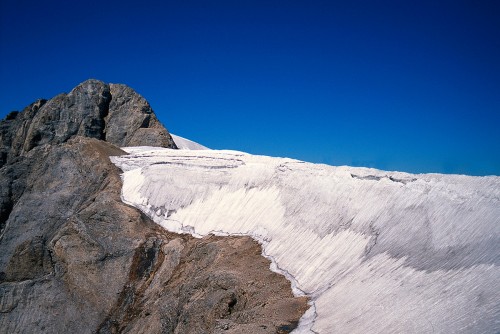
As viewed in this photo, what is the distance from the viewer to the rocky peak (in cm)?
4378

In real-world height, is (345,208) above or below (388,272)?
above

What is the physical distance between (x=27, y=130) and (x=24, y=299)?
27.1m

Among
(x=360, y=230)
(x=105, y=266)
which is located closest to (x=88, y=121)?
(x=105, y=266)

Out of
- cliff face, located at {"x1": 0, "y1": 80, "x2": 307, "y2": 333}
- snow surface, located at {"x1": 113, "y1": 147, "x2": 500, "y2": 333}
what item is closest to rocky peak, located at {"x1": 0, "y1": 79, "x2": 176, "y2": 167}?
cliff face, located at {"x1": 0, "y1": 80, "x2": 307, "y2": 333}

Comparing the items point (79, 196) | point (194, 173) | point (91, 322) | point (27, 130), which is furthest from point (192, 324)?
point (27, 130)

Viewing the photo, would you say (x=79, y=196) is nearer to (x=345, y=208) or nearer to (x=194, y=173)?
(x=194, y=173)

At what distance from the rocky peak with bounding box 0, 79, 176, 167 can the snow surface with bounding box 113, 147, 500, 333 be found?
18188 millimetres

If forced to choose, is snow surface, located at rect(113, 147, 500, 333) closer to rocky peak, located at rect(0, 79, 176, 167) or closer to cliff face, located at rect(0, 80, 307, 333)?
cliff face, located at rect(0, 80, 307, 333)

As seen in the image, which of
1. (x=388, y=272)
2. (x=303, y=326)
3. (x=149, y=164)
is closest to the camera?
(x=303, y=326)

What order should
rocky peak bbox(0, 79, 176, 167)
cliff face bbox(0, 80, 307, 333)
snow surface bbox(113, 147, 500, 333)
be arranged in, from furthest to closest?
rocky peak bbox(0, 79, 176, 167) < cliff face bbox(0, 80, 307, 333) < snow surface bbox(113, 147, 500, 333)

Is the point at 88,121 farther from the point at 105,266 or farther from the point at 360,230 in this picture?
the point at 360,230

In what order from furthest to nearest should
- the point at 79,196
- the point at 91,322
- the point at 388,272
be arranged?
1. the point at 79,196
2. the point at 91,322
3. the point at 388,272

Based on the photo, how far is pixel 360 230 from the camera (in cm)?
1587

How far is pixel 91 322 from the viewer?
66.6 ft
